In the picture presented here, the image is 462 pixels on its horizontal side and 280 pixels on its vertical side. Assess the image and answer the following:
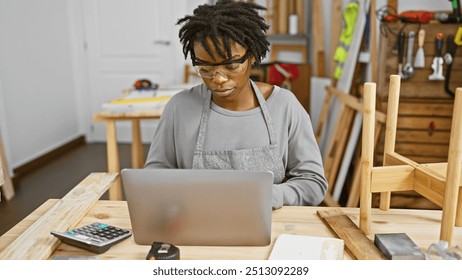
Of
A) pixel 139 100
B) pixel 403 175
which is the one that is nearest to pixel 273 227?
pixel 403 175

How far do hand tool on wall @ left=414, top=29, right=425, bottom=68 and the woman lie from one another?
1.07 meters

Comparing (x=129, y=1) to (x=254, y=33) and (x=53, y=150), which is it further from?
(x=254, y=33)

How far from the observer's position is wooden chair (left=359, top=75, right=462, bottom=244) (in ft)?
2.32

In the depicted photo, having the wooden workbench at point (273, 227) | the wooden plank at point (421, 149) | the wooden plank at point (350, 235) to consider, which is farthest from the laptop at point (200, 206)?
the wooden plank at point (421, 149)

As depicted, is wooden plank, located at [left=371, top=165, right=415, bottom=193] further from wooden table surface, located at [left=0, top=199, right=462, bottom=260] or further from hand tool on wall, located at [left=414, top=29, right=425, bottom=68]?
hand tool on wall, located at [left=414, top=29, right=425, bottom=68]

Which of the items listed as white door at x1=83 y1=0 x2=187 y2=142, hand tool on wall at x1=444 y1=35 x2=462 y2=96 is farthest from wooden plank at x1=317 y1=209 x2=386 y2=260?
white door at x1=83 y1=0 x2=187 y2=142

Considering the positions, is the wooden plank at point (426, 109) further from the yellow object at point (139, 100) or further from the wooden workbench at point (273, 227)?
the wooden workbench at point (273, 227)

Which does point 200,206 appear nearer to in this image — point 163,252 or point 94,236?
point 163,252

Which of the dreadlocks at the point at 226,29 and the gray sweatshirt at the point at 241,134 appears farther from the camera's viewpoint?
the gray sweatshirt at the point at 241,134

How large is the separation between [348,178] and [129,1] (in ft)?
7.63

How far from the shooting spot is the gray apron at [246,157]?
3.71 feet

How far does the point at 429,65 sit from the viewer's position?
2.03m
